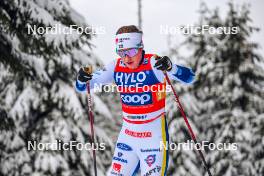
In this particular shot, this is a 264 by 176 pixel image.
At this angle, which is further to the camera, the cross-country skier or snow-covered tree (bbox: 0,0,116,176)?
snow-covered tree (bbox: 0,0,116,176)

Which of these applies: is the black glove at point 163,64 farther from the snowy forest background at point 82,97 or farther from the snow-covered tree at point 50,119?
the snow-covered tree at point 50,119

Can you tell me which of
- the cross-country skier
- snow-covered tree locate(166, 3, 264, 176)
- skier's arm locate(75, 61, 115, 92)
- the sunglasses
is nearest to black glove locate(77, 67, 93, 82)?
the cross-country skier

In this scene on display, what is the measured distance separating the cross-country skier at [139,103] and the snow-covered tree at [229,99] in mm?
12064

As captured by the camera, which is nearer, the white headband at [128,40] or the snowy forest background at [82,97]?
the white headband at [128,40]

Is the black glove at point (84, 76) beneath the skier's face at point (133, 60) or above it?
beneath

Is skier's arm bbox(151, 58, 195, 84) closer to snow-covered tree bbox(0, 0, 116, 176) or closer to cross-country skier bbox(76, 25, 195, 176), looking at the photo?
cross-country skier bbox(76, 25, 195, 176)

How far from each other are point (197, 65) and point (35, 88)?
27.5 feet

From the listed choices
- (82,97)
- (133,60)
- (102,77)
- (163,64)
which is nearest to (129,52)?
(133,60)

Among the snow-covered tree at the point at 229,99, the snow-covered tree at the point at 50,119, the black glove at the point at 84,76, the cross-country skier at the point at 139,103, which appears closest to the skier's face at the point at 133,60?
the cross-country skier at the point at 139,103

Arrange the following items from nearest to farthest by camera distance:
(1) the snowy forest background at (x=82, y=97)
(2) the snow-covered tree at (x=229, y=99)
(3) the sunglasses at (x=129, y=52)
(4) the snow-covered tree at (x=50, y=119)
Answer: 1. (3) the sunglasses at (x=129, y=52)
2. (1) the snowy forest background at (x=82, y=97)
3. (4) the snow-covered tree at (x=50, y=119)
4. (2) the snow-covered tree at (x=229, y=99)

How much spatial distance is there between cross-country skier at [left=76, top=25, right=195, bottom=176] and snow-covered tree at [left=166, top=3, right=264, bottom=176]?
12064 millimetres

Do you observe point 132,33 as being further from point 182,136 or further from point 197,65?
point 197,65

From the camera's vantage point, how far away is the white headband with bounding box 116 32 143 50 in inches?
179

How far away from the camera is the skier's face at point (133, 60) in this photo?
4.63 metres
